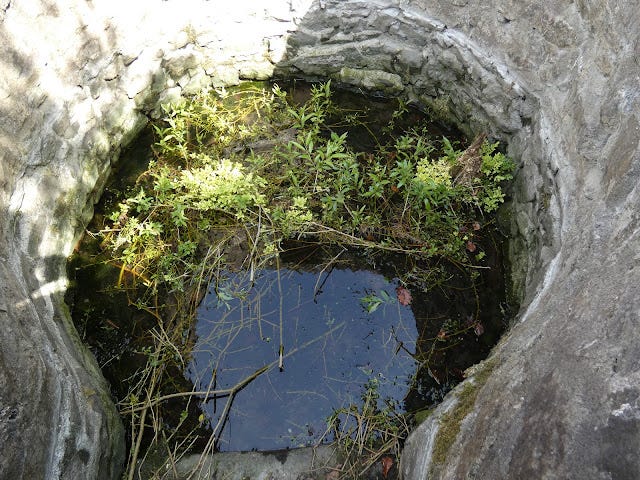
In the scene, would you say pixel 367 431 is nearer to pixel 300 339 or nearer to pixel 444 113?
pixel 300 339

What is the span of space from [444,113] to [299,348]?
2.38m

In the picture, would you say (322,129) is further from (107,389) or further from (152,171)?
(107,389)

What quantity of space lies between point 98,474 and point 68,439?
332 mm

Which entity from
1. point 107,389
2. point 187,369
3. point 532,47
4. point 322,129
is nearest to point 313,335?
point 187,369

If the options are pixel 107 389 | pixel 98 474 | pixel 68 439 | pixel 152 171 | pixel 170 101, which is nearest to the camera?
pixel 68 439

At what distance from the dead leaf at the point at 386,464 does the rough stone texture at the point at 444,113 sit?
0.23 metres

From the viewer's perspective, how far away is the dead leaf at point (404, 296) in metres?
3.40

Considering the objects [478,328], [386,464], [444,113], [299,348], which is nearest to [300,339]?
[299,348]

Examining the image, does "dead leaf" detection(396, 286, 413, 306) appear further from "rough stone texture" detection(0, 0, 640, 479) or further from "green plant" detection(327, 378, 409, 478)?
"rough stone texture" detection(0, 0, 640, 479)

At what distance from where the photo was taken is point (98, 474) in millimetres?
2697

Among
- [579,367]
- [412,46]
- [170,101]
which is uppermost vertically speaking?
[412,46]

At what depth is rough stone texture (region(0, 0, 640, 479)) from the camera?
1.64 m

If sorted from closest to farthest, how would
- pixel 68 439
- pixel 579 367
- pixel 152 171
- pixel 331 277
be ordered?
1. pixel 579 367
2. pixel 68 439
3. pixel 331 277
4. pixel 152 171

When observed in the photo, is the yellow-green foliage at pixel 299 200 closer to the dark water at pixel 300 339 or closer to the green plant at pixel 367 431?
the dark water at pixel 300 339
